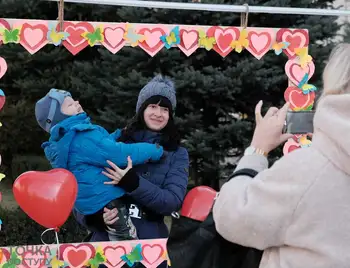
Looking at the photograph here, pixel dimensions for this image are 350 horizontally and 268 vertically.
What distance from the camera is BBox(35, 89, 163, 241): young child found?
2.23m

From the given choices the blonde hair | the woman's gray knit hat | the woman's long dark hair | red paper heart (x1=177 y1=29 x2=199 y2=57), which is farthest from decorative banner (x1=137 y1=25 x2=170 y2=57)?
the blonde hair

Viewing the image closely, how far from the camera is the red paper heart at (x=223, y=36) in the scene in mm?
2688

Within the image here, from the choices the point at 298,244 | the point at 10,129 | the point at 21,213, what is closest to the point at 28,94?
the point at 10,129

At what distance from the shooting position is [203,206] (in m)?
1.70

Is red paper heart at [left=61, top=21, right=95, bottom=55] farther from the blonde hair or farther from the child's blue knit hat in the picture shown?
the blonde hair

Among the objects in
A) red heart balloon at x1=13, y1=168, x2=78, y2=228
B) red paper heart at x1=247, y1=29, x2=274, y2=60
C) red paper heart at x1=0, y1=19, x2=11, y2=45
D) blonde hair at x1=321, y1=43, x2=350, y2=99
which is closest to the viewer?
blonde hair at x1=321, y1=43, x2=350, y2=99

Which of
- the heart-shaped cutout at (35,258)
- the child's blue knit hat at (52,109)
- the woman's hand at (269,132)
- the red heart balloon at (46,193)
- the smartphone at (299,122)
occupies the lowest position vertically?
the heart-shaped cutout at (35,258)

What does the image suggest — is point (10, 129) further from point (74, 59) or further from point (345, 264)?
point (345, 264)

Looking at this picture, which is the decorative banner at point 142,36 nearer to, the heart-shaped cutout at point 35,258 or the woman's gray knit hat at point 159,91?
the woman's gray knit hat at point 159,91

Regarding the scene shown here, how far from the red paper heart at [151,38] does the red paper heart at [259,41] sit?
49 centimetres

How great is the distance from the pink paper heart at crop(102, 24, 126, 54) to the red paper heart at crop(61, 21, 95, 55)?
8 centimetres

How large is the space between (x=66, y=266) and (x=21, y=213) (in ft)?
9.76

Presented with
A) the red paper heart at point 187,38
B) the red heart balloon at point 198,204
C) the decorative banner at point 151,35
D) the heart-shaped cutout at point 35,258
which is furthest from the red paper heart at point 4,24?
the red heart balloon at point 198,204

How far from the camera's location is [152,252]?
2.44m
